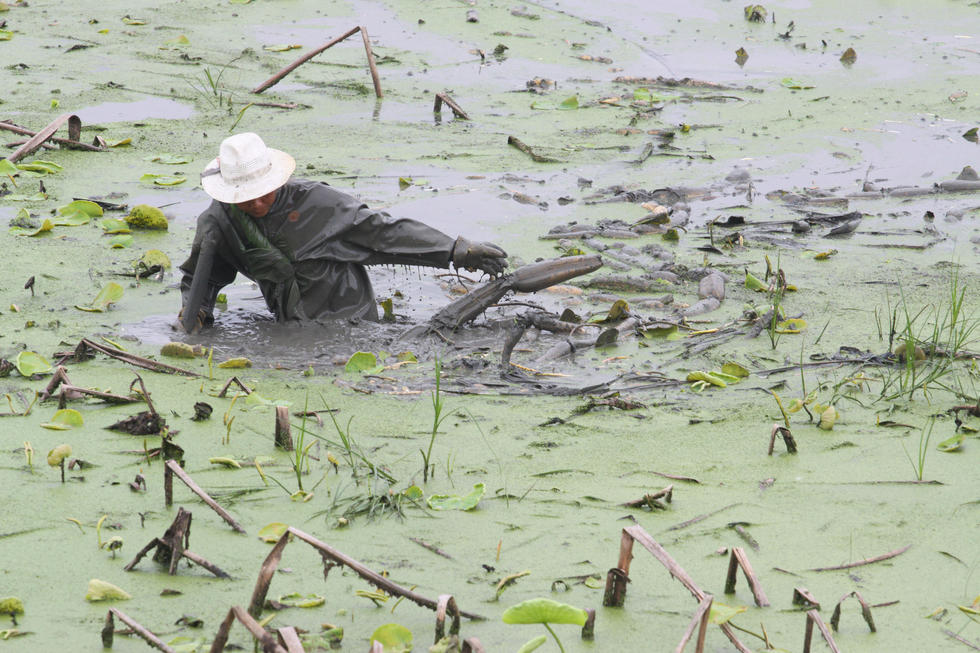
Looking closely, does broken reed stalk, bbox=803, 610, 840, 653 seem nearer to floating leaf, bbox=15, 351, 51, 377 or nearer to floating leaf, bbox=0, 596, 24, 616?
floating leaf, bbox=0, 596, 24, 616

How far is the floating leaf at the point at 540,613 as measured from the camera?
2.07 metres

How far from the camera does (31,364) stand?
3.88m

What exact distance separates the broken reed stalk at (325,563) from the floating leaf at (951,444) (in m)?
1.74

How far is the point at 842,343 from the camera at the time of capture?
4406 millimetres

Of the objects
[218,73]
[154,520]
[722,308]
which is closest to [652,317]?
[722,308]

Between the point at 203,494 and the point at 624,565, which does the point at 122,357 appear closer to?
the point at 203,494

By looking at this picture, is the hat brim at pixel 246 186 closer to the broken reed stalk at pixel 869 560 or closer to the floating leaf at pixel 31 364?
the floating leaf at pixel 31 364

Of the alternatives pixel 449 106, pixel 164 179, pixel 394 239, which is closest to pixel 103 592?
pixel 394 239

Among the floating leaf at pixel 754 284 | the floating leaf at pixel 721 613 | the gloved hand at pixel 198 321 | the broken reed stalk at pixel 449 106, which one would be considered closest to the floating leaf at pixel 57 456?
the gloved hand at pixel 198 321

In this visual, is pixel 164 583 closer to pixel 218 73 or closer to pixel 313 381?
pixel 313 381

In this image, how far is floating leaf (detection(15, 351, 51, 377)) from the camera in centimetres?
384

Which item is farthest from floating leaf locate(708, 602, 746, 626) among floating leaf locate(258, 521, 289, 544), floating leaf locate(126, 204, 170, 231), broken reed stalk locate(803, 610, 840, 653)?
floating leaf locate(126, 204, 170, 231)

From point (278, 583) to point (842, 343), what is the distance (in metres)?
2.78

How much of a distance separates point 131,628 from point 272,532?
0.58 m
